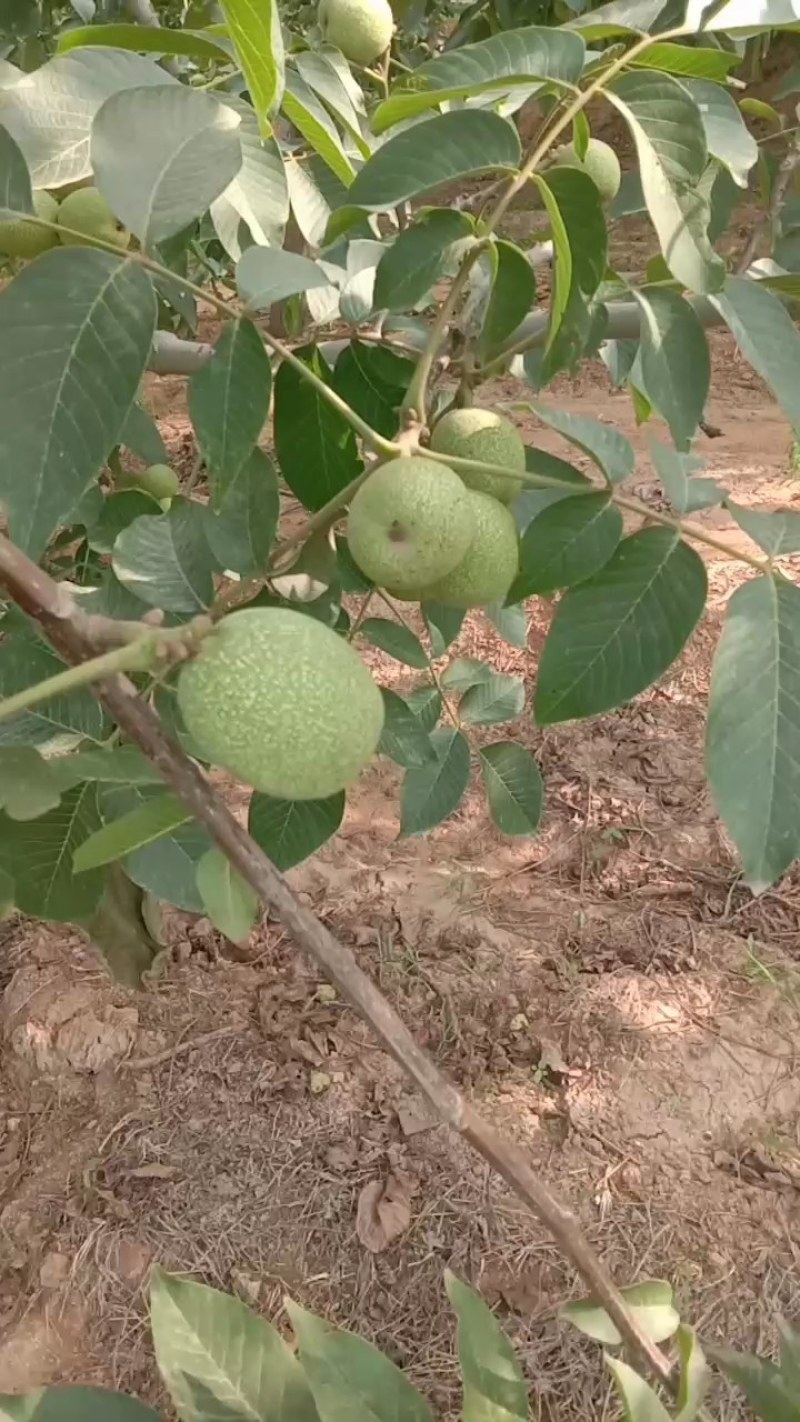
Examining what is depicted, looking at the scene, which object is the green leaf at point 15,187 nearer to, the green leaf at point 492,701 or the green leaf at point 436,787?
the green leaf at point 436,787

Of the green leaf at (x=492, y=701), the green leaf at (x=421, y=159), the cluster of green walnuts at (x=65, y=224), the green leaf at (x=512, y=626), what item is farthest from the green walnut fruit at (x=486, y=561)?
the green leaf at (x=492, y=701)

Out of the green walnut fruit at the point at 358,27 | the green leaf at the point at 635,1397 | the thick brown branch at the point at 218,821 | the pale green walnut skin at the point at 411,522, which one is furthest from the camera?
the green walnut fruit at the point at 358,27

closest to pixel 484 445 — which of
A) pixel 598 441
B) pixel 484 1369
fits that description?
pixel 598 441

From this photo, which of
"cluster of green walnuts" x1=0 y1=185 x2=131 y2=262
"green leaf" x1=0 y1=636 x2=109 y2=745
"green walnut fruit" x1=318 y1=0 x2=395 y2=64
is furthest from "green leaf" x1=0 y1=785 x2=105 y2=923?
"green walnut fruit" x1=318 y1=0 x2=395 y2=64

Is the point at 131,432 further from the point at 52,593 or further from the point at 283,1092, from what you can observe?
the point at 283,1092

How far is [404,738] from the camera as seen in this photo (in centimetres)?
124

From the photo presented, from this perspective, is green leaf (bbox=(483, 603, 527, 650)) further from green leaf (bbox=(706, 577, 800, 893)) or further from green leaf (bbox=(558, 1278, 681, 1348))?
green leaf (bbox=(558, 1278, 681, 1348))

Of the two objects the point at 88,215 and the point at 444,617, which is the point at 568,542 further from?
the point at 88,215

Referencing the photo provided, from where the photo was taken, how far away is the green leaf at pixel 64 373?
29.9 inches

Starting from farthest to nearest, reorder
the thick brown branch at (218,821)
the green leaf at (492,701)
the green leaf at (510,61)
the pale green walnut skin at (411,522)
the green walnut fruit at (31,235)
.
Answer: the green leaf at (492,701), the green walnut fruit at (31,235), the green leaf at (510,61), the pale green walnut skin at (411,522), the thick brown branch at (218,821)

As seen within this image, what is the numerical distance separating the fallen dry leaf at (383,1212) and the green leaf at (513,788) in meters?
0.61

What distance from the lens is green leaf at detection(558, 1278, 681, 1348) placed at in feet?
2.39

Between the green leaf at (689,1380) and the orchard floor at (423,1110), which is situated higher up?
the green leaf at (689,1380)

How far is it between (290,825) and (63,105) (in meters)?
0.63
